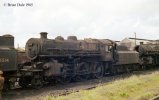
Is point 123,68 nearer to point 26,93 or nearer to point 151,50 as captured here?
point 151,50

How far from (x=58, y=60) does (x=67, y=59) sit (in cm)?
88

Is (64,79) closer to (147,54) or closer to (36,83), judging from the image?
(36,83)

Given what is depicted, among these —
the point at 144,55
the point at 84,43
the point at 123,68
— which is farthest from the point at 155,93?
the point at 144,55

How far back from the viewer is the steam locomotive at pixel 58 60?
1609cm

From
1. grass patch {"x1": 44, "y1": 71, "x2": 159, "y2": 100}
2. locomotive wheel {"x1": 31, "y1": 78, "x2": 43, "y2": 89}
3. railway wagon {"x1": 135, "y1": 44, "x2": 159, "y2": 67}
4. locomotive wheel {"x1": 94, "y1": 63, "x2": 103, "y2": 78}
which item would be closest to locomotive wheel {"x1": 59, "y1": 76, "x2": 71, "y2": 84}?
locomotive wheel {"x1": 31, "y1": 78, "x2": 43, "y2": 89}

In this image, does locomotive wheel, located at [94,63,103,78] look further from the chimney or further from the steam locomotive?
the chimney

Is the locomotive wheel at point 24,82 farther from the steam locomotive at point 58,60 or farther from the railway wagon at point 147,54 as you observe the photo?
the railway wagon at point 147,54

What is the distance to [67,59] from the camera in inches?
822

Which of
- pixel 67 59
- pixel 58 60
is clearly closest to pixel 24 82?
pixel 58 60

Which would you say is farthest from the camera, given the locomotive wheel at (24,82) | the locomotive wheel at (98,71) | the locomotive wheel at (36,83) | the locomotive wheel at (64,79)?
the locomotive wheel at (98,71)

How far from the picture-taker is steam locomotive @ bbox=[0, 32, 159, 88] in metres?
16.1

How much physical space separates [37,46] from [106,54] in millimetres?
7413

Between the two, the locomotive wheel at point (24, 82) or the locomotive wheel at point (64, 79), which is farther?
the locomotive wheel at point (64, 79)

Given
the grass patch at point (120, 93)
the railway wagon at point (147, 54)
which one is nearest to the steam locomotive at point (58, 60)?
the grass patch at point (120, 93)
